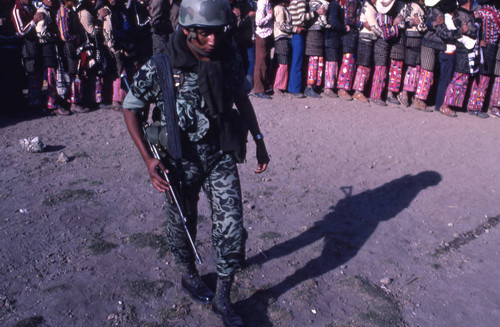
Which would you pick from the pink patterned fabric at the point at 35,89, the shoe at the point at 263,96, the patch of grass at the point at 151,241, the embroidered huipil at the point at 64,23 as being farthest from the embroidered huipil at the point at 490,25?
the pink patterned fabric at the point at 35,89

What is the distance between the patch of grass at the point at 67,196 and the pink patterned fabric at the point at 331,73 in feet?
16.3

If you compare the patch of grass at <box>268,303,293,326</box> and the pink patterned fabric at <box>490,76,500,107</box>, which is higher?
the patch of grass at <box>268,303,293,326</box>

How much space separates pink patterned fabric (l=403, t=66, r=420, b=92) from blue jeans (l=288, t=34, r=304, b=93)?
178 centimetres

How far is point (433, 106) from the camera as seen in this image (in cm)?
845

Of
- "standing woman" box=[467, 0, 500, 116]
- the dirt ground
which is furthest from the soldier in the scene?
"standing woman" box=[467, 0, 500, 116]

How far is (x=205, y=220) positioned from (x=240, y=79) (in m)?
1.78

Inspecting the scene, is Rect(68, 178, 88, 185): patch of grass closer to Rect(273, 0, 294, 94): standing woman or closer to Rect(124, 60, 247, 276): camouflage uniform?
Rect(124, 60, 247, 276): camouflage uniform

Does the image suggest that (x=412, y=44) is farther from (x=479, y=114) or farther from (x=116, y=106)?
(x=116, y=106)

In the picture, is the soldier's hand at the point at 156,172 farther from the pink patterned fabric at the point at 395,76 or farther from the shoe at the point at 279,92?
the pink patterned fabric at the point at 395,76

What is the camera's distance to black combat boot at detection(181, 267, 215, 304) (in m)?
3.17

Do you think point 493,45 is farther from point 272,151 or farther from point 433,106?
point 272,151

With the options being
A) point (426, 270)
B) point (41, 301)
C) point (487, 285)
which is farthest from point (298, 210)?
point (41, 301)

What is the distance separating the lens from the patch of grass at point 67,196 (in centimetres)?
449

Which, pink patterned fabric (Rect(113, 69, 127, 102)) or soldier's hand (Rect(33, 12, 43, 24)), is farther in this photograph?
pink patterned fabric (Rect(113, 69, 127, 102))
